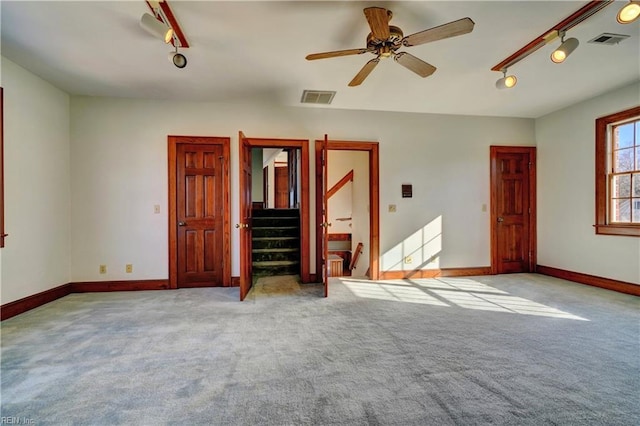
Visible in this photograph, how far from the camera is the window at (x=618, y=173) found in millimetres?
3918

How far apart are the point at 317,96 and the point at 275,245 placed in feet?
8.80

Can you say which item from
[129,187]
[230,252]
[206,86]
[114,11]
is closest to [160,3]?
[114,11]

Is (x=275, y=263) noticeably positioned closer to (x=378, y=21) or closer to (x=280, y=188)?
(x=378, y=21)

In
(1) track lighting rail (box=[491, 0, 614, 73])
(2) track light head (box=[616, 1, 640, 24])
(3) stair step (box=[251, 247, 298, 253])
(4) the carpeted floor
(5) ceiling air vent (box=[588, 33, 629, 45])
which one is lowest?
(4) the carpeted floor

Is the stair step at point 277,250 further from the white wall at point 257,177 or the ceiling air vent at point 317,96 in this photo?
the white wall at point 257,177

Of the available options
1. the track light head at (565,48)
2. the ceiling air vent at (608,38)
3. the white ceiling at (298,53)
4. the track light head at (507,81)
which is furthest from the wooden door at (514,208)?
the track light head at (565,48)

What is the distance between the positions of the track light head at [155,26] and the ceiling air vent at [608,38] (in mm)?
3785

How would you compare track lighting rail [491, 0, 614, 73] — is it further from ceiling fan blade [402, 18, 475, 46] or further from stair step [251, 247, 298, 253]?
stair step [251, 247, 298, 253]

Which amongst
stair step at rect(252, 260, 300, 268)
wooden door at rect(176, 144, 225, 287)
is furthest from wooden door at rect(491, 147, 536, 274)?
wooden door at rect(176, 144, 225, 287)

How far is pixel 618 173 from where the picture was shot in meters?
4.09

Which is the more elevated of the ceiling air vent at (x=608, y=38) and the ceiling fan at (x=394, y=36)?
the ceiling air vent at (x=608, y=38)

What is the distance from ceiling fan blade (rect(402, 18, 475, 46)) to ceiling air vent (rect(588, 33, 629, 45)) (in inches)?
67.5

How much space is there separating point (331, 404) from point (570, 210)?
4.98 metres

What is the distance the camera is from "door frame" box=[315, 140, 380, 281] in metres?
4.64
